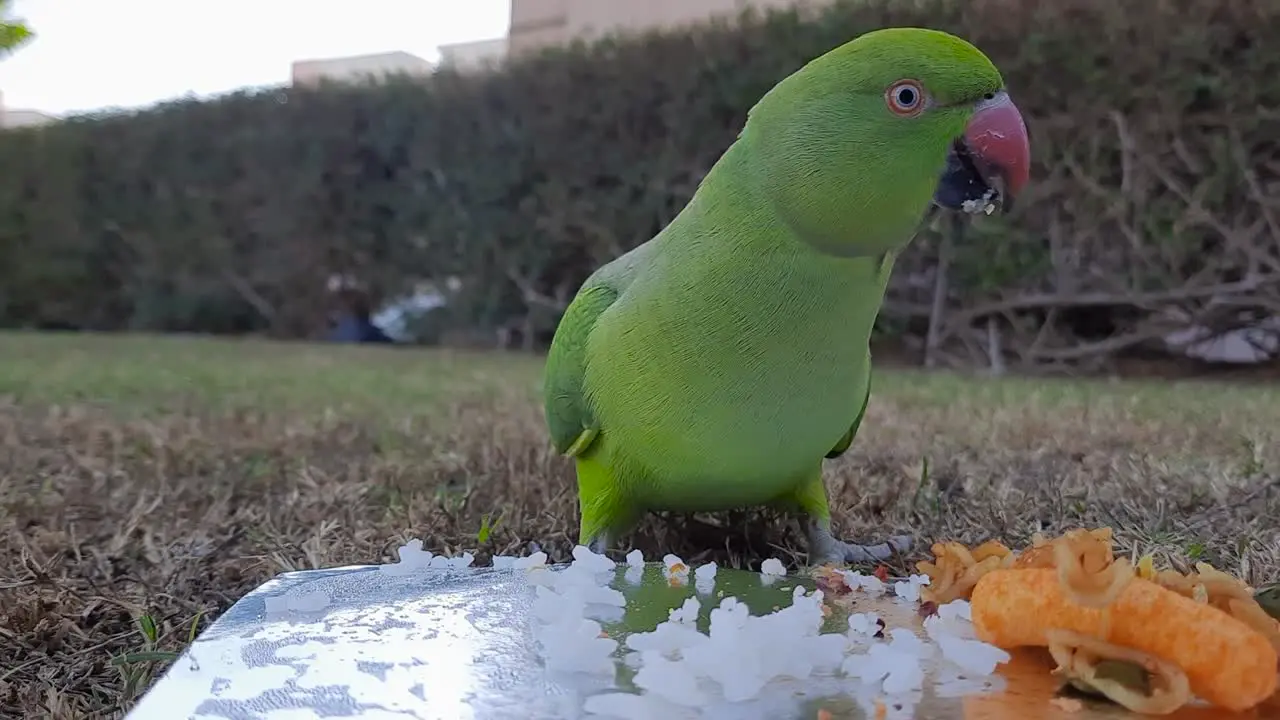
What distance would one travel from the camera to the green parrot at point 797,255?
105 centimetres

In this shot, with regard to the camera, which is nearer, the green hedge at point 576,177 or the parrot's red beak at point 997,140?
the parrot's red beak at point 997,140

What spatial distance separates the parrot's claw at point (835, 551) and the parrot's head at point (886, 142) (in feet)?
1.45

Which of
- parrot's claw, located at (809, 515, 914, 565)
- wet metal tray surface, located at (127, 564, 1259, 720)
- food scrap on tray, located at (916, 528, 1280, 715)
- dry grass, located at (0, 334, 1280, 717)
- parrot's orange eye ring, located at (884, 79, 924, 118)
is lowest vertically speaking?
dry grass, located at (0, 334, 1280, 717)

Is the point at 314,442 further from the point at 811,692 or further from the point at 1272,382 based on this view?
the point at 1272,382

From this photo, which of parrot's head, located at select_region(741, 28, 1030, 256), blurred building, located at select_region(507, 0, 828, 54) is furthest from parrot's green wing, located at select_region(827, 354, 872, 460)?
blurred building, located at select_region(507, 0, 828, 54)

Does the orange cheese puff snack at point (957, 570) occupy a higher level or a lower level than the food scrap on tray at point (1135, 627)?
lower

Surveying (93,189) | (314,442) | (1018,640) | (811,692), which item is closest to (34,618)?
(811,692)

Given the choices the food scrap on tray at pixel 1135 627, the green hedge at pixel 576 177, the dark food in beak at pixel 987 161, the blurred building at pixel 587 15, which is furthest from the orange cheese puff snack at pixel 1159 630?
the blurred building at pixel 587 15

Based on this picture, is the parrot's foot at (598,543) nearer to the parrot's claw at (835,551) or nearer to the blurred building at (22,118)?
the parrot's claw at (835,551)

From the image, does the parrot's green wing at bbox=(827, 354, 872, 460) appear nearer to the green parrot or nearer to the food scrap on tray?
the green parrot

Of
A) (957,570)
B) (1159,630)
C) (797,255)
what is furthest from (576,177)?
(1159,630)

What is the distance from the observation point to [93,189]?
8.02 m

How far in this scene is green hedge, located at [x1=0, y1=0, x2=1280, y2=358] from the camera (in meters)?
4.34

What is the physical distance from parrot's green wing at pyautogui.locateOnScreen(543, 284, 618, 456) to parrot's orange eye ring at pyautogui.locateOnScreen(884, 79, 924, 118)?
425mm
